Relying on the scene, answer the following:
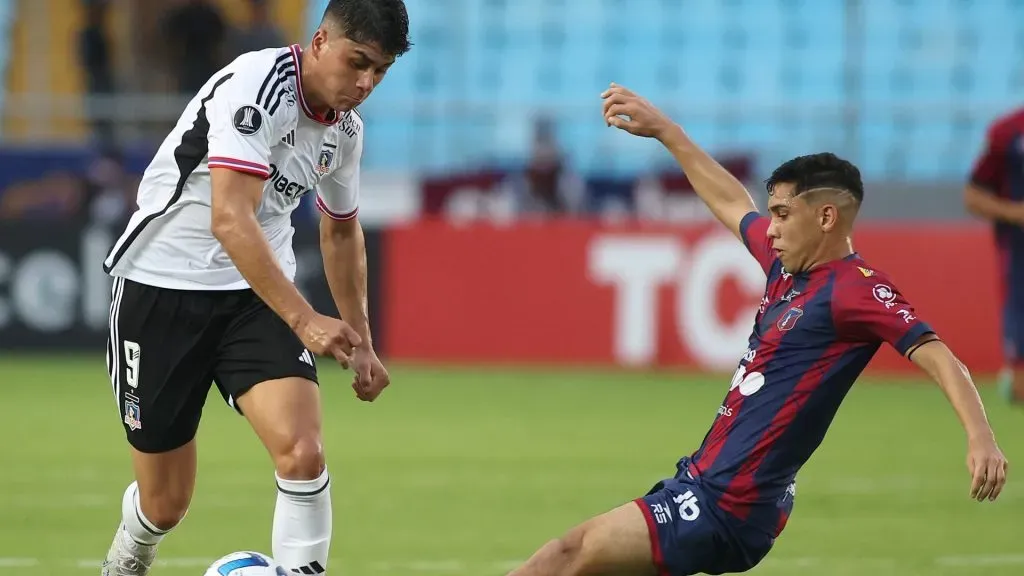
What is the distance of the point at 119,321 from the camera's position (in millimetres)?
5719

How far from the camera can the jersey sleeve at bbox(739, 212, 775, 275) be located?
5.57 meters

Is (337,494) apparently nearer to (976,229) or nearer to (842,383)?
(842,383)

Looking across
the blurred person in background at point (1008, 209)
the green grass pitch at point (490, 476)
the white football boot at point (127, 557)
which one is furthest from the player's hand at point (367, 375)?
the blurred person in background at point (1008, 209)

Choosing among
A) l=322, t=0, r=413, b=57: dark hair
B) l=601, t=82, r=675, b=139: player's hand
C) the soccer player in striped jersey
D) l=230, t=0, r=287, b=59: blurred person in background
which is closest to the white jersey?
l=322, t=0, r=413, b=57: dark hair

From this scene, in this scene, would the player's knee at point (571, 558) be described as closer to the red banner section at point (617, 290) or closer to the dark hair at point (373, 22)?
the dark hair at point (373, 22)

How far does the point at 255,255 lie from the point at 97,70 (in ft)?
47.9

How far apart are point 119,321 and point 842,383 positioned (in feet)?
7.93

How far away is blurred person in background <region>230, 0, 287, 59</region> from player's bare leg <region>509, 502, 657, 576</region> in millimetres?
13564

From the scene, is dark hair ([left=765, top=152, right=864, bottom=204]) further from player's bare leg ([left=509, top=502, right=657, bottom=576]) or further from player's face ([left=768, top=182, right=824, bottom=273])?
player's bare leg ([left=509, top=502, right=657, bottom=576])

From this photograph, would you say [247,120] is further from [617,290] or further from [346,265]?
[617,290]

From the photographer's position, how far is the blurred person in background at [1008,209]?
12.1 metres

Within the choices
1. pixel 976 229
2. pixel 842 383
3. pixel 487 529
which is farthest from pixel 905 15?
pixel 842 383

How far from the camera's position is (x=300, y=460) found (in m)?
5.26

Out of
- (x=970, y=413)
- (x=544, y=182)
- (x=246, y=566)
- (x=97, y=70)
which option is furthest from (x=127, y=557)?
(x=97, y=70)
